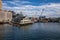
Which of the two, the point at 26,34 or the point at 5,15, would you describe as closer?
the point at 5,15

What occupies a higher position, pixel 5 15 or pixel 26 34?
pixel 5 15

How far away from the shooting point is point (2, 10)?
7648 mm

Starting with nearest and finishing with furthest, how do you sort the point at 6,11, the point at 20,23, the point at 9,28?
the point at 6,11, the point at 9,28, the point at 20,23

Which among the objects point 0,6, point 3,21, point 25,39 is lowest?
point 25,39

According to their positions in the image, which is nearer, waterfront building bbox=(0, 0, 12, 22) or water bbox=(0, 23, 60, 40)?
water bbox=(0, 23, 60, 40)

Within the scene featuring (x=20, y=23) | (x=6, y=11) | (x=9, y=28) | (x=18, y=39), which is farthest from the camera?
(x=20, y=23)

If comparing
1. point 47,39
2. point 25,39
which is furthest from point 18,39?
point 47,39

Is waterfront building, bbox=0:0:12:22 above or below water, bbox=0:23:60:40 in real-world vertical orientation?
above

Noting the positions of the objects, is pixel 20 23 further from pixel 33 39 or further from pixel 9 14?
pixel 33 39

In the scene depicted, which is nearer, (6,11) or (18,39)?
(18,39)

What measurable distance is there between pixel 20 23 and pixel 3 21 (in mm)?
2473

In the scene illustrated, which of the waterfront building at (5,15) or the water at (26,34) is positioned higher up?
the waterfront building at (5,15)

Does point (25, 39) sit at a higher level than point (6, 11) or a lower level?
lower

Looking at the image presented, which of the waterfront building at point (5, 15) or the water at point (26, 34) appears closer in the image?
the water at point (26, 34)
